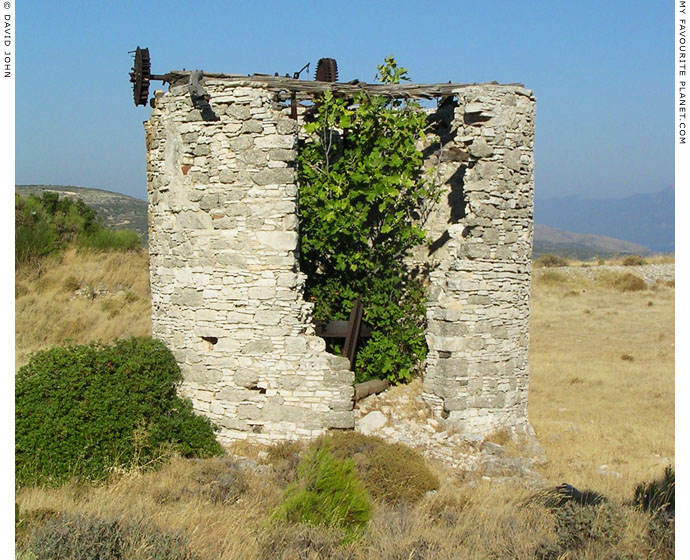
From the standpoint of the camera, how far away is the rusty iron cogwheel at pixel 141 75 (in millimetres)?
9236

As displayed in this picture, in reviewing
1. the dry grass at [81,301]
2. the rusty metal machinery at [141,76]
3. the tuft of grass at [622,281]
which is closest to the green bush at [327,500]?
the rusty metal machinery at [141,76]

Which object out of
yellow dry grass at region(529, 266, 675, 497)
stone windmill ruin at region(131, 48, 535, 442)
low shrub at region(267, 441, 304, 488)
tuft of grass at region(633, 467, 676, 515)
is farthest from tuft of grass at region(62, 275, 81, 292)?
tuft of grass at region(633, 467, 676, 515)

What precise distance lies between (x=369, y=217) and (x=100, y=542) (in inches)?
257

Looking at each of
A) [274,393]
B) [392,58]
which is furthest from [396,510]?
[392,58]

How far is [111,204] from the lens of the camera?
5156 cm

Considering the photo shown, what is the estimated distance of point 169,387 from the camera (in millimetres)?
8602

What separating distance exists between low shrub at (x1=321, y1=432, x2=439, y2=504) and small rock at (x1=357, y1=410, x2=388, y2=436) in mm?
1043


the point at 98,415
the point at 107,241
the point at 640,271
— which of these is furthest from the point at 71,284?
the point at 640,271

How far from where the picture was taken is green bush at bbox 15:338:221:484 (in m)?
7.27

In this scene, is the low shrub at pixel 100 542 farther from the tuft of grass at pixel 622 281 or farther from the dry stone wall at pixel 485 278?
the tuft of grass at pixel 622 281

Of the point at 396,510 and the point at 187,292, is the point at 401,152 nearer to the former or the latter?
the point at 187,292

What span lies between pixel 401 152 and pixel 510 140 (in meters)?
1.55

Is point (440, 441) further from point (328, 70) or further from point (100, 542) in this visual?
point (328, 70)

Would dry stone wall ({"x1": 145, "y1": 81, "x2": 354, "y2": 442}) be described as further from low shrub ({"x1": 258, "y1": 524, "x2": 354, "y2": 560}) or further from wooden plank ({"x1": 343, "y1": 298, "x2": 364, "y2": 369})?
low shrub ({"x1": 258, "y1": 524, "x2": 354, "y2": 560})
